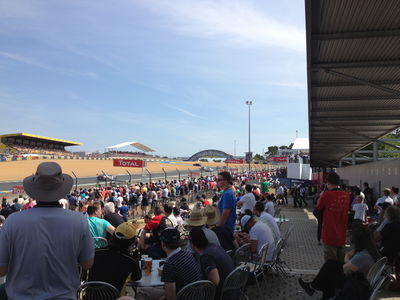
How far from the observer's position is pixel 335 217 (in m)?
5.18

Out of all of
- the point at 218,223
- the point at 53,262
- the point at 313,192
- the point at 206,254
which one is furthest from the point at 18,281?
the point at 313,192

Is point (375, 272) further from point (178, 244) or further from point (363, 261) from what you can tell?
point (178, 244)

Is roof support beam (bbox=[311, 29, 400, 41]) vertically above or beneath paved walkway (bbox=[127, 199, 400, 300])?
above

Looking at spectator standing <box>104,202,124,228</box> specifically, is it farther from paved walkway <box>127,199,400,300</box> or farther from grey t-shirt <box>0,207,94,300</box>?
grey t-shirt <box>0,207,94,300</box>

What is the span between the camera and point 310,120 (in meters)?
12.5

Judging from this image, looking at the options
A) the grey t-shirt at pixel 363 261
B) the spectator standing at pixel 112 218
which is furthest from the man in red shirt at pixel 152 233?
the grey t-shirt at pixel 363 261

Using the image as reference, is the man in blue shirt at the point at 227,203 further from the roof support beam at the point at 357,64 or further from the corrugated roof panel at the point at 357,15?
the roof support beam at the point at 357,64

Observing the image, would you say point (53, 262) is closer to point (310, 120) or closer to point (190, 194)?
point (310, 120)

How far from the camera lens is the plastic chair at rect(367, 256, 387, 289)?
3.52m

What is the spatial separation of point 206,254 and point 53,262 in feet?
5.66

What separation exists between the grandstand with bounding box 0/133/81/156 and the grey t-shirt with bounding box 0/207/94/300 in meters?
86.3

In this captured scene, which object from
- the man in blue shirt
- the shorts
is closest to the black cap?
the man in blue shirt

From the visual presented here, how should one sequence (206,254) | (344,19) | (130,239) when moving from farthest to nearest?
(344,19)
(206,254)
(130,239)

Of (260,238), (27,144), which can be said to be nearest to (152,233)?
(260,238)
